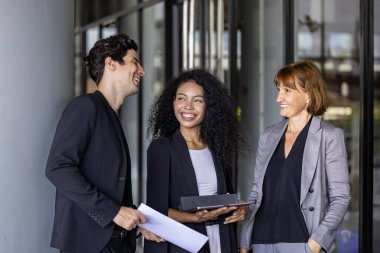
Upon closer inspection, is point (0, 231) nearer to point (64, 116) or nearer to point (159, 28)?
point (64, 116)

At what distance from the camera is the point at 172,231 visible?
3.11 meters

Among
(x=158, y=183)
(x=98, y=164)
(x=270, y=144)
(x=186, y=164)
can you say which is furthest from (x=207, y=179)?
(x=98, y=164)

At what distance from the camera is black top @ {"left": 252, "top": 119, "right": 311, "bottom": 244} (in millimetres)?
3316

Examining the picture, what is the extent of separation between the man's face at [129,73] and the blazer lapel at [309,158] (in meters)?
0.89

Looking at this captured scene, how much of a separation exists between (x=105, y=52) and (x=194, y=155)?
0.76 m

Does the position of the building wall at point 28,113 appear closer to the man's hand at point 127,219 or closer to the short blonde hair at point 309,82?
the man's hand at point 127,219

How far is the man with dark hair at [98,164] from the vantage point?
2.86 m

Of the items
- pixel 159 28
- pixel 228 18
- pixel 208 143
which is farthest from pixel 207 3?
pixel 208 143

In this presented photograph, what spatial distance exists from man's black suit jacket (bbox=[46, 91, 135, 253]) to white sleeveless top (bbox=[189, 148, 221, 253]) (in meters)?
0.49

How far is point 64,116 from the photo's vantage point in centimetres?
294

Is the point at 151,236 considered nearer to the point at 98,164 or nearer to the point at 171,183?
the point at 171,183

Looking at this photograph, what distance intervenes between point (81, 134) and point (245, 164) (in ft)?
13.3

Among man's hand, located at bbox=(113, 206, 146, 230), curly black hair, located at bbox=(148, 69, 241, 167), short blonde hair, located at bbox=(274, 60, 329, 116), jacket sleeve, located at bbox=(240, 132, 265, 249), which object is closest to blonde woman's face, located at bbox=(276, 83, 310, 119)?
short blonde hair, located at bbox=(274, 60, 329, 116)

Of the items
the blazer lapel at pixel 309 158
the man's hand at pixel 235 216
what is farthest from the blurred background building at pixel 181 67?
the blazer lapel at pixel 309 158
